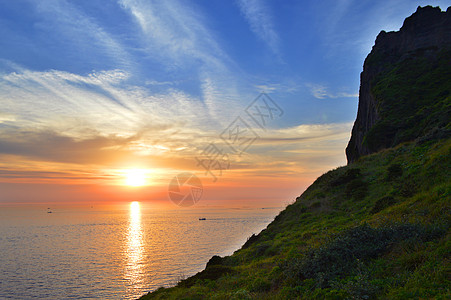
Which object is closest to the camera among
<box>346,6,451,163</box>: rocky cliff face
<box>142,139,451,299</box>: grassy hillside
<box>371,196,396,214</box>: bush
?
<box>142,139,451,299</box>: grassy hillside

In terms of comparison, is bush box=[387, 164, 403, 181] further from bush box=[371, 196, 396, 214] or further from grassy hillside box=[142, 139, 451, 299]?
bush box=[371, 196, 396, 214]

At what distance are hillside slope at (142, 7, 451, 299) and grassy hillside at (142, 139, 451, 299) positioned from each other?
0.04 metres

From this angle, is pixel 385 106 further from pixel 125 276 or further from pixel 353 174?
pixel 125 276

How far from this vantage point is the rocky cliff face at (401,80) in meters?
48.0

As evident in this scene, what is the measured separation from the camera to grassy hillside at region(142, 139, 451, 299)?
1040 cm

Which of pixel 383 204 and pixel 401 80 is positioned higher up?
pixel 401 80

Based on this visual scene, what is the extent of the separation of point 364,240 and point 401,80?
189 feet

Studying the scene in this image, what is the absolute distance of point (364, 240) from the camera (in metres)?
14.0

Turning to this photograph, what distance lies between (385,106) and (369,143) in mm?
9384

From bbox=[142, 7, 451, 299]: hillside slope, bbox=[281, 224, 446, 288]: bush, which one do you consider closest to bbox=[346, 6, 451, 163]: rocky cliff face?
bbox=[142, 7, 451, 299]: hillside slope

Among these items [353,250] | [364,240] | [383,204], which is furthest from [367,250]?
[383,204]

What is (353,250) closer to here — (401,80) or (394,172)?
(394,172)

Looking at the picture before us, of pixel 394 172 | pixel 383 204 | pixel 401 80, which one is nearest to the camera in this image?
pixel 383 204

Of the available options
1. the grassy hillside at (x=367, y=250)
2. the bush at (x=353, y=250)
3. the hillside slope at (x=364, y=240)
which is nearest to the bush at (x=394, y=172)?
the grassy hillside at (x=367, y=250)
